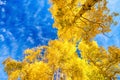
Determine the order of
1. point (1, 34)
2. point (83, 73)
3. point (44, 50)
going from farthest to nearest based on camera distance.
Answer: point (1, 34), point (44, 50), point (83, 73)

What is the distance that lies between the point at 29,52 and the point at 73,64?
2.23m

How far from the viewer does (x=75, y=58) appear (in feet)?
40.4

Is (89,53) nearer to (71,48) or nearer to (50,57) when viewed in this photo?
(71,48)

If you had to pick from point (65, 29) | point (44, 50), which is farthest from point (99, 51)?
point (65, 29)

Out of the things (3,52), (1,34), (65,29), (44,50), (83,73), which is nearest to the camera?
(65,29)

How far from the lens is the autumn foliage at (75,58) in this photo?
407 inches

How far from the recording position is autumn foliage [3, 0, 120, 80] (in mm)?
10344

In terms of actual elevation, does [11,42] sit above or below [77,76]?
above

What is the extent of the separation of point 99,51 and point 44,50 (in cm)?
263

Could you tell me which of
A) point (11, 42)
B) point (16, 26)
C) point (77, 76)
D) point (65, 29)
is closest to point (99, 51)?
point (77, 76)

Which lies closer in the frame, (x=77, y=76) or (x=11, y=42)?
(x=77, y=76)

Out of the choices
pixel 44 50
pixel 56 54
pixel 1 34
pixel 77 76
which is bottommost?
pixel 77 76

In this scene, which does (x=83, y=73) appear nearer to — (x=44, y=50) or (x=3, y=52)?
(x=44, y=50)

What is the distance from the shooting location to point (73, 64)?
11.9m
